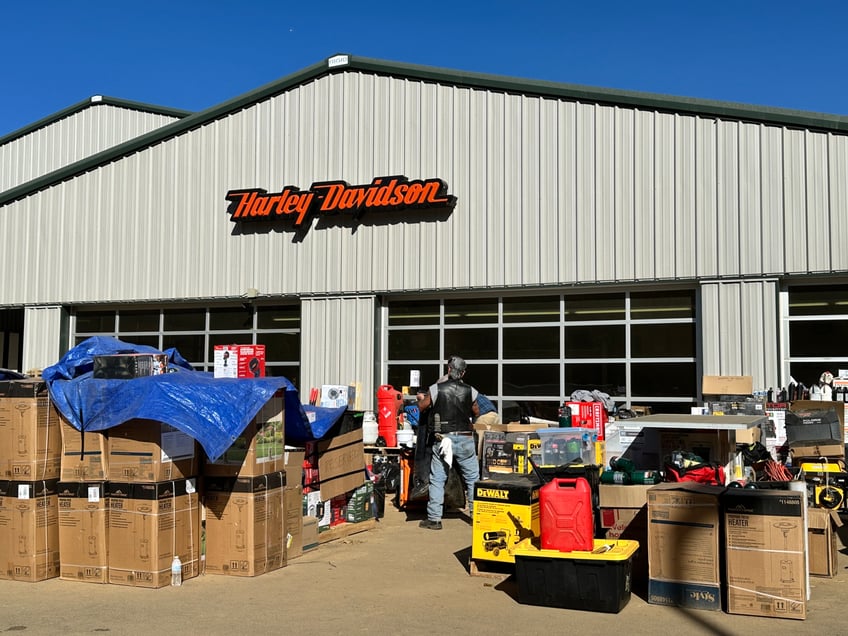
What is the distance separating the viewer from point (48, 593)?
7277mm

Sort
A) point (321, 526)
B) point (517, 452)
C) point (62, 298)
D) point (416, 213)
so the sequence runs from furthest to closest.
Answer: point (62, 298), point (416, 213), point (517, 452), point (321, 526)

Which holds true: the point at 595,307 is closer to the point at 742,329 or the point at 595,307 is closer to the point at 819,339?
the point at 742,329

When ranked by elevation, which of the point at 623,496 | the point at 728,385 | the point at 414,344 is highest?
the point at 414,344

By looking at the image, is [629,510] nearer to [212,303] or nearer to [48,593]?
[48,593]

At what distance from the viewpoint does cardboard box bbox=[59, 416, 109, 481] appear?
7652 mm

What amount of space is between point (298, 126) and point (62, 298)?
251 inches

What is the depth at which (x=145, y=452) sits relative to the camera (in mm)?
7496

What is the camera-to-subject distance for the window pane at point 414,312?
15.3m

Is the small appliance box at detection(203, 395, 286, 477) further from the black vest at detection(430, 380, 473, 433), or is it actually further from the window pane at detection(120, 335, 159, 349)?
the window pane at detection(120, 335, 159, 349)

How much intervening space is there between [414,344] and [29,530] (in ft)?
27.8

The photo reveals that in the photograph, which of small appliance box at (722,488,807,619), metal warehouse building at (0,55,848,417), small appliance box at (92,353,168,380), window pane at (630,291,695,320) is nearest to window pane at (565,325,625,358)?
metal warehouse building at (0,55,848,417)

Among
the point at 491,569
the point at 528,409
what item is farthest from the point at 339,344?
the point at 491,569

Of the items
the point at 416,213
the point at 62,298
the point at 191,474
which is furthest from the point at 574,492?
the point at 62,298

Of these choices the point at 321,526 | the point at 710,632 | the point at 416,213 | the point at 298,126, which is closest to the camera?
the point at 710,632
